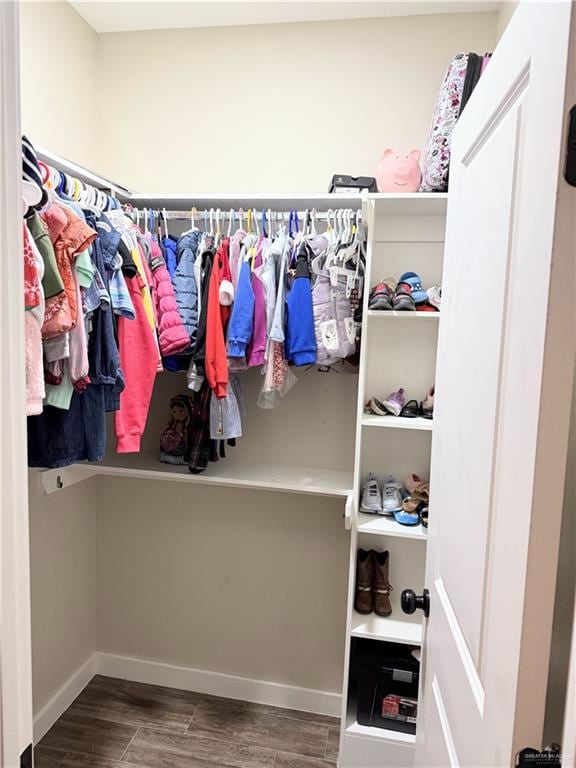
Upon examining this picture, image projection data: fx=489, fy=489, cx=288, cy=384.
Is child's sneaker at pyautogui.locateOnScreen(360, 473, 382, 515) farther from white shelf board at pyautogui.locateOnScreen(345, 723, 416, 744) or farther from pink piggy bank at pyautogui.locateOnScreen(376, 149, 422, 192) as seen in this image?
pink piggy bank at pyautogui.locateOnScreen(376, 149, 422, 192)

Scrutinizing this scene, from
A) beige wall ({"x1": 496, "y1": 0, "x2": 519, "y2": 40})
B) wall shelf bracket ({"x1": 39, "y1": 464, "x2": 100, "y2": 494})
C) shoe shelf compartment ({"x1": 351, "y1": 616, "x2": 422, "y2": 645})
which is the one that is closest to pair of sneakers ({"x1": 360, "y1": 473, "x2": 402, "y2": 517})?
shoe shelf compartment ({"x1": 351, "y1": 616, "x2": 422, "y2": 645})

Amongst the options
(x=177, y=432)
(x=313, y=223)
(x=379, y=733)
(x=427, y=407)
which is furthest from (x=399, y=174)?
(x=379, y=733)

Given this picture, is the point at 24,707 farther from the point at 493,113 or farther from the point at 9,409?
the point at 493,113

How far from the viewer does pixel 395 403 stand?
201 centimetres

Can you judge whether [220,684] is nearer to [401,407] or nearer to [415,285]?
[401,407]

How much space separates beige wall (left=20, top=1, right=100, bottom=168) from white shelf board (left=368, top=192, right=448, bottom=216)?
4.32ft

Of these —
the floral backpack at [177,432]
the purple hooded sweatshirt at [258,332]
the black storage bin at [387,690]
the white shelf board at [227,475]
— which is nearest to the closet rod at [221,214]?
the purple hooded sweatshirt at [258,332]

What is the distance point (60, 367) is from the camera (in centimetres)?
132

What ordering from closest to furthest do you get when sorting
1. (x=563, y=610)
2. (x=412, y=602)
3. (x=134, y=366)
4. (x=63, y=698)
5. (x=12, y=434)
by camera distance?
1. (x=563, y=610)
2. (x=12, y=434)
3. (x=412, y=602)
4. (x=134, y=366)
5. (x=63, y=698)

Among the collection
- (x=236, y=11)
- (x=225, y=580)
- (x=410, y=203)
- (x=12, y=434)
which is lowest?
(x=225, y=580)

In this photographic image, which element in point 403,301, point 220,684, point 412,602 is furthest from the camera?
point 220,684

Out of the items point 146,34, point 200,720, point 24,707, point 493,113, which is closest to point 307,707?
point 200,720

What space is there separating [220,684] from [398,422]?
5.08 feet

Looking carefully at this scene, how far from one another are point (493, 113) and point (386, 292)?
105 centimetres
